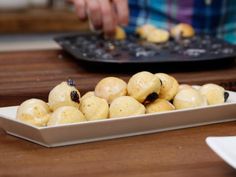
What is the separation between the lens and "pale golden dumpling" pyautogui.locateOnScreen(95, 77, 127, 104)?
0.72 meters

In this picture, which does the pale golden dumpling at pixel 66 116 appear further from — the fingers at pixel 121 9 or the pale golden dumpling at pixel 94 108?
the fingers at pixel 121 9

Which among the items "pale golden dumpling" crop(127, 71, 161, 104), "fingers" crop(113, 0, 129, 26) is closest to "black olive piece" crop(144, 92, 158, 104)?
"pale golden dumpling" crop(127, 71, 161, 104)

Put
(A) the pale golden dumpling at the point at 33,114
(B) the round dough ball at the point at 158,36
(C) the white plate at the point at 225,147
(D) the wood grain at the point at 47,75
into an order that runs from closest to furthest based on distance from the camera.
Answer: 1. (C) the white plate at the point at 225,147
2. (A) the pale golden dumpling at the point at 33,114
3. (D) the wood grain at the point at 47,75
4. (B) the round dough ball at the point at 158,36

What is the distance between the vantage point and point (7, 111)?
0.74 metres

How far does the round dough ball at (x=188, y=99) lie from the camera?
28.7 inches

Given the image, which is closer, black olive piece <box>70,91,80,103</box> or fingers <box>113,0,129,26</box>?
black olive piece <box>70,91,80,103</box>

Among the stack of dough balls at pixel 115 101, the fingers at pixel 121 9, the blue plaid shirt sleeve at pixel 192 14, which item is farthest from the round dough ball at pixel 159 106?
the blue plaid shirt sleeve at pixel 192 14

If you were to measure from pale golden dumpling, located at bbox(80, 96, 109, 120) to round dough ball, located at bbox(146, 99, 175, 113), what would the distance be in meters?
0.06

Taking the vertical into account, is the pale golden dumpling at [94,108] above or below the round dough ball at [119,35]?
above

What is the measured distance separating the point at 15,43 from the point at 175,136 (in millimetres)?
1434

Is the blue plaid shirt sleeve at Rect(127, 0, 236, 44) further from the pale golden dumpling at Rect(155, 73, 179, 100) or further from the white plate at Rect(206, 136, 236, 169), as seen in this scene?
the white plate at Rect(206, 136, 236, 169)

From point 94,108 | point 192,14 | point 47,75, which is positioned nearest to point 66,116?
point 94,108

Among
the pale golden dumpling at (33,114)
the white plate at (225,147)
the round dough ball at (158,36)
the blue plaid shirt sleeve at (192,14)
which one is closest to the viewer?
the white plate at (225,147)

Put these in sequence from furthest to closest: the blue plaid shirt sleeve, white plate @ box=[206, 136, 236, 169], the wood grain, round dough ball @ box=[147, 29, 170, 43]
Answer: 1. the blue plaid shirt sleeve
2. round dough ball @ box=[147, 29, 170, 43]
3. the wood grain
4. white plate @ box=[206, 136, 236, 169]
